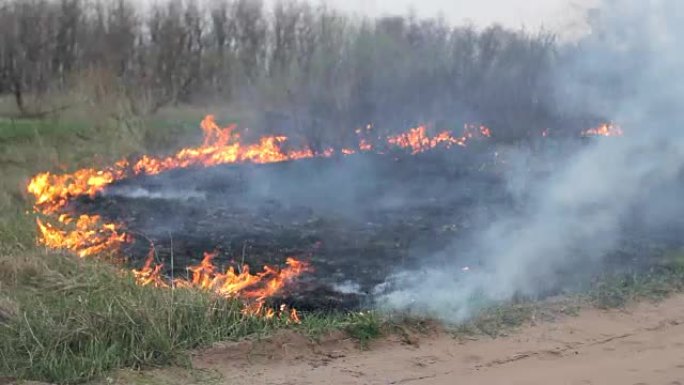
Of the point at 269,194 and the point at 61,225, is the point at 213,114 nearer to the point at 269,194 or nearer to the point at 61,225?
the point at 269,194

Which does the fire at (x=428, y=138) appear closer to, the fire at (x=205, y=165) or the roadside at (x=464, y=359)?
the fire at (x=205, y=165)

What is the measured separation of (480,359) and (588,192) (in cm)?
666

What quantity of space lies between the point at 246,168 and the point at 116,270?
705cm

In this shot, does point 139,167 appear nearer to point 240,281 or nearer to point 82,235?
point 82,235

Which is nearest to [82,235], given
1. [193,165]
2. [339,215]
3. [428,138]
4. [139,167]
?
[339,215]

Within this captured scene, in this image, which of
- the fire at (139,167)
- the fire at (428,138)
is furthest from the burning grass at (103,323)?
the fire at (428,138)

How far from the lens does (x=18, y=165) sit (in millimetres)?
12477

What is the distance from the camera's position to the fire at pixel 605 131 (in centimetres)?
1378

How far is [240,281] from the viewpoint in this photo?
7.10 m

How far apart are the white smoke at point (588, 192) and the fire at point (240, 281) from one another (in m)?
1.09

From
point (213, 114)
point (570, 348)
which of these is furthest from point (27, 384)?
point (213, 114)

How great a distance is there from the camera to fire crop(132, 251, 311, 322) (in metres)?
6.37

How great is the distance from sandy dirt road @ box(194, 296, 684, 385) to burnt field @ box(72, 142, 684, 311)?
1.11m

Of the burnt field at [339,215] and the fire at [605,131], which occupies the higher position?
the fire at [605,131]
